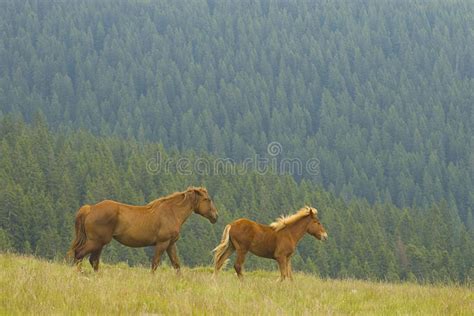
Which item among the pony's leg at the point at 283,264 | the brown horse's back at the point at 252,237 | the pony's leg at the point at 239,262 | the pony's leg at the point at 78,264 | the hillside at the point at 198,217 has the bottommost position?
the hillside at the point at 198,217

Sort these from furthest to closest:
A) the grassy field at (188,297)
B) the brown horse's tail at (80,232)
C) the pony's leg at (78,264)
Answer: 1. the brown horse's tail at (80,232)
2. the pony's leg at (78,264)
3. the grassy field at (188,297)

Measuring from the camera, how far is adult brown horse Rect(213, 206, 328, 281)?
16.6 metres

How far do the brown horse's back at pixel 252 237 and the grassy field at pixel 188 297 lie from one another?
2.09 meters

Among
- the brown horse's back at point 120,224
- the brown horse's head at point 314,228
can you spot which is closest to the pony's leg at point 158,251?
the brown horse's back at point 120,224

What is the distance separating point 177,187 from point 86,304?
11726cm

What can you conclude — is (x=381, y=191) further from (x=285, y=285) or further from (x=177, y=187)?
(x=285, y=285)

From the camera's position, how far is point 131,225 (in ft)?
49.3

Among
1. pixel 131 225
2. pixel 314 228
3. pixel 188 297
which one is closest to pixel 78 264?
pixel 131 225

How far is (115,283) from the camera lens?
11484mm

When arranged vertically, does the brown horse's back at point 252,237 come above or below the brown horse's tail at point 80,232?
below

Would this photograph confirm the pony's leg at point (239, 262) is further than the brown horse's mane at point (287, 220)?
No

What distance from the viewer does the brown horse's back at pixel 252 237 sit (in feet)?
54.7

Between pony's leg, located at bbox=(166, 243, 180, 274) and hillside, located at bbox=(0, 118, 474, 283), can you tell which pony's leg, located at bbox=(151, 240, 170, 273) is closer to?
pony's leg, located at bbox=(166, 243, 180, 274)

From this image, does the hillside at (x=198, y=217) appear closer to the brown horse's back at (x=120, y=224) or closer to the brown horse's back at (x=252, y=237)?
the brown horse's back at (x=252, y=237)
